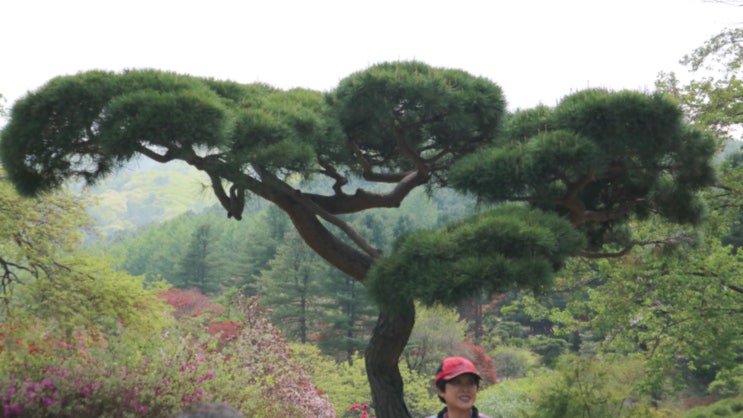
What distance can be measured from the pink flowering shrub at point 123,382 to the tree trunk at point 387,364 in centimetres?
154

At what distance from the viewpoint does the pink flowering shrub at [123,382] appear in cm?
629

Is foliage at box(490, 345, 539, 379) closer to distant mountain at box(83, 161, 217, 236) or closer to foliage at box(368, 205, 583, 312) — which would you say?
foliage at box(368, 205, 583, 312)

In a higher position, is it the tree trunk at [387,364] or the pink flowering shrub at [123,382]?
the tree trunk at [387,364]

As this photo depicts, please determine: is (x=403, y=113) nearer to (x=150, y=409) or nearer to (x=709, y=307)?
(x=150, y=409)

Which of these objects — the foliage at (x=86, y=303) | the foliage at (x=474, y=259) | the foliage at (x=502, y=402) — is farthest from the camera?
the foliage at (x=502, y=402)

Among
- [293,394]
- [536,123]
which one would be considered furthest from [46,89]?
[293,394]

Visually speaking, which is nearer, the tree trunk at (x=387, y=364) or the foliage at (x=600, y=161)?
the foliage at (x=600, y=161)

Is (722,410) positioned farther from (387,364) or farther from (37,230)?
(37,230)

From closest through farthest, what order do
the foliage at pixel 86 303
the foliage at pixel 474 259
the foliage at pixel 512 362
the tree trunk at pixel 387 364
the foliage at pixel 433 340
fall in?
the foliage at pixel 474 259 < the tree trunk at pixel 387 364 < the foliage at pixel 86 303 < the foliage at pixel 433 340 < the foliage at pixel 512 362

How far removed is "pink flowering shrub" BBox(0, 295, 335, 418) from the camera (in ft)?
20.6

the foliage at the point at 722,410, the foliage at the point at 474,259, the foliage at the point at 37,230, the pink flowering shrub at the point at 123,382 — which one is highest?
the foliage at the point at 474,259

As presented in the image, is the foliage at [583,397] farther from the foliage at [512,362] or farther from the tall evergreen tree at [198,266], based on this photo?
the tall evergreen tree at [198,266]

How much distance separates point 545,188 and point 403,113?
4.38ft

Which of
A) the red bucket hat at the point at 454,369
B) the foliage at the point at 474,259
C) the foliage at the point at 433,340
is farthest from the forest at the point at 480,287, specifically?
the foliage at the point at 433,340
